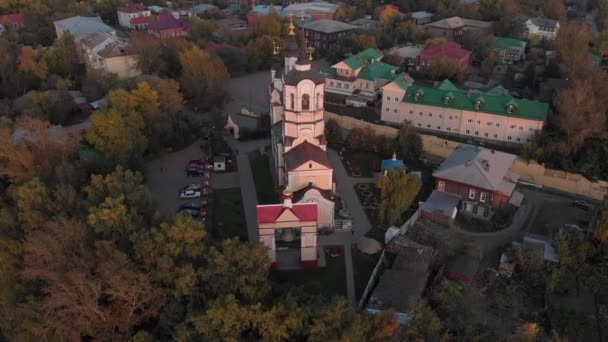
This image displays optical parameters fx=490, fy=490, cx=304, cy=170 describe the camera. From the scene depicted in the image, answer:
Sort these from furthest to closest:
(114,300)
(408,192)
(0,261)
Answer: (408,192) → (0,261) → (114,300)

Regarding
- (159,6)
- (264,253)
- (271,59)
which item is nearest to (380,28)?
(271,59)

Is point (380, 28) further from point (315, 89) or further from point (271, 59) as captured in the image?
point (315, 89)

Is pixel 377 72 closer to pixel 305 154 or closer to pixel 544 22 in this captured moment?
pixel 305 154

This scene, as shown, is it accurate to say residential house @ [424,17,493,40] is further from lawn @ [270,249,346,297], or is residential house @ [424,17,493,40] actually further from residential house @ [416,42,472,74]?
lawn @ [270,249,346,297]

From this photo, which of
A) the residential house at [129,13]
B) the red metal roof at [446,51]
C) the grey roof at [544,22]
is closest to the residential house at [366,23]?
the red metal roof at [446,51]

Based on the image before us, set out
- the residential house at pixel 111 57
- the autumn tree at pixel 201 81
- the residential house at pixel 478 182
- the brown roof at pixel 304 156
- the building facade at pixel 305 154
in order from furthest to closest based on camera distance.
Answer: the residential house at pixel 111 57
the autumn tree at pixel 201 81
the residential house at pixel 478 182
the brown roof at pixel 304 156
the building facade at pixel 305 154

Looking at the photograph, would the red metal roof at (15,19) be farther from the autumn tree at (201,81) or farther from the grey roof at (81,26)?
the autumn tree at (201,81)

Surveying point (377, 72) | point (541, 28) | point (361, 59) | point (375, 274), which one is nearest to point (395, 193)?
point (375, 274)
